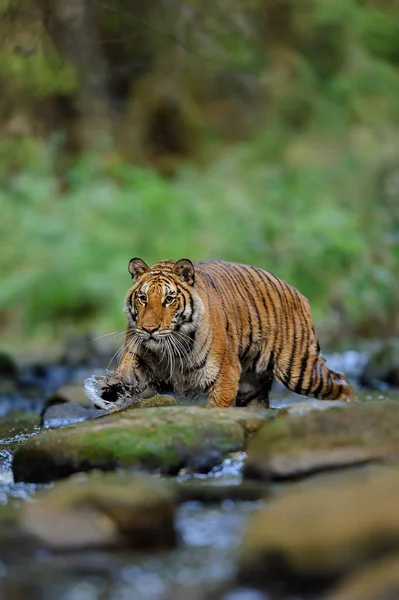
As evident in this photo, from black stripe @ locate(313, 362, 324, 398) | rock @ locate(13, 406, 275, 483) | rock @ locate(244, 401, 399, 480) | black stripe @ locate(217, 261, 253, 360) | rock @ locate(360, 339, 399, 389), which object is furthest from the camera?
rock @ locate(360, 339, 399, 389)

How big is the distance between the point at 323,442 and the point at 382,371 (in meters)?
5.78

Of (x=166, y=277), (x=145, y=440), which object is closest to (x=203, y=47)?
(x=166, y=277)

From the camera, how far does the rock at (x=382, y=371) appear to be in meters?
9.25

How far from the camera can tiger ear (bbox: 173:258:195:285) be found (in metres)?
5.11

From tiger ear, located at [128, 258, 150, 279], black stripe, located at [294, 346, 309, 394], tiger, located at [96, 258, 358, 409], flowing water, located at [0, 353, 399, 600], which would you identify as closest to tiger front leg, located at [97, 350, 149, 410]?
tiger, located at [96, 258, 358, 409]

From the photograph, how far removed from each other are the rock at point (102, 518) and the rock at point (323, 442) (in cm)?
69

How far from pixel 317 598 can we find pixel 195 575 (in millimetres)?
419

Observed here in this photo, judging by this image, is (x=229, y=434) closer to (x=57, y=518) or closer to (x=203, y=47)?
(x=57, y=518)

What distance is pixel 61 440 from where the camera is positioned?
4230 millimetres

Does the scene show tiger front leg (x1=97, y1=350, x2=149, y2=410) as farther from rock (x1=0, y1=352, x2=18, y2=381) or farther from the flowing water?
rock (x1=0, y1=352, x2=18, y2=381)

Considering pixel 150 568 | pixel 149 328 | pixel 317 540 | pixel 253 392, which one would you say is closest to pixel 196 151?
pixel 253 392

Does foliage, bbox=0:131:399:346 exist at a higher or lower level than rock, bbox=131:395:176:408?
lower

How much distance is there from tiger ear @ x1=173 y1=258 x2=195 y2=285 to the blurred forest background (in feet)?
20.9

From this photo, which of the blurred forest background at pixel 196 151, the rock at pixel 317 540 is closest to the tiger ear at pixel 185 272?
the rock at pixel 317 540
